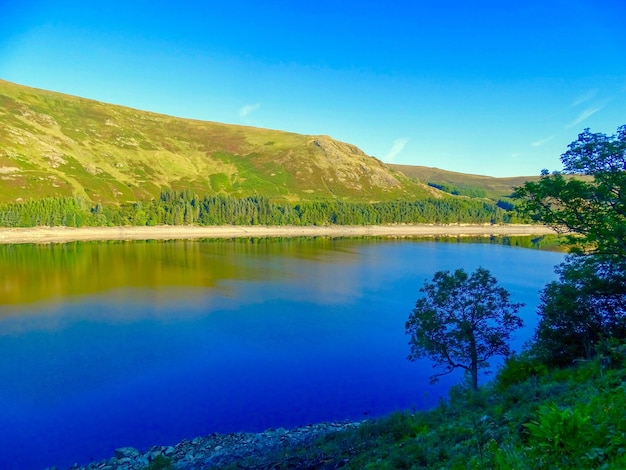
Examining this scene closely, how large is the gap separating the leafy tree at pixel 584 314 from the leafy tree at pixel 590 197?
2092 mm

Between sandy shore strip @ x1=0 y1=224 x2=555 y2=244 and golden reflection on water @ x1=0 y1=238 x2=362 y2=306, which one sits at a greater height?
sandy shore strip @ x1=0 y1=224 x2=555 y2=244

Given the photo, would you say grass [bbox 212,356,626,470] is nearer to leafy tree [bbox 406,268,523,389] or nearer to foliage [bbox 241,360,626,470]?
foliage [bbox 241,360,626,470]

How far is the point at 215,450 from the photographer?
2008cm

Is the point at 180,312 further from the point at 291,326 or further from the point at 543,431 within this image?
the point at 543,431

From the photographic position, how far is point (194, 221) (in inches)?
7264

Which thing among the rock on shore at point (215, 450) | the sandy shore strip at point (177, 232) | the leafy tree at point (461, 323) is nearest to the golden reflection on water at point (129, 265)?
the sandy shore strip at point (177, 232)

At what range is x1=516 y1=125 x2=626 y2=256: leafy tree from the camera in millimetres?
16062

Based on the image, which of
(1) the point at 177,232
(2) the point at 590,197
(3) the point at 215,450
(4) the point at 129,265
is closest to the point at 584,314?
(2) the point at 590,197

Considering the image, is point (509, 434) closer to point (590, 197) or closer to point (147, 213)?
point (590, 197)

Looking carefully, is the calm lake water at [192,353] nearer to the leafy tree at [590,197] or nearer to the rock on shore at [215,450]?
the rock on shore at [215,450]

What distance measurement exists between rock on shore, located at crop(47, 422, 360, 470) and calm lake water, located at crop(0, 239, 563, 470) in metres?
2.19

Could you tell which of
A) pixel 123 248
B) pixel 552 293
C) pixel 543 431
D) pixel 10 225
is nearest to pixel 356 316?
pixel 552 293

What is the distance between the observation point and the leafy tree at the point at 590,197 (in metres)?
16.1

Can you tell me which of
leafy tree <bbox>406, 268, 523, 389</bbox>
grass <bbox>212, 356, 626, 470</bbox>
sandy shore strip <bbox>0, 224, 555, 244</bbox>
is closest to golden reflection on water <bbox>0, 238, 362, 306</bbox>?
sandy shore strip <bbox>0, 224, 555, 244</bbox>
